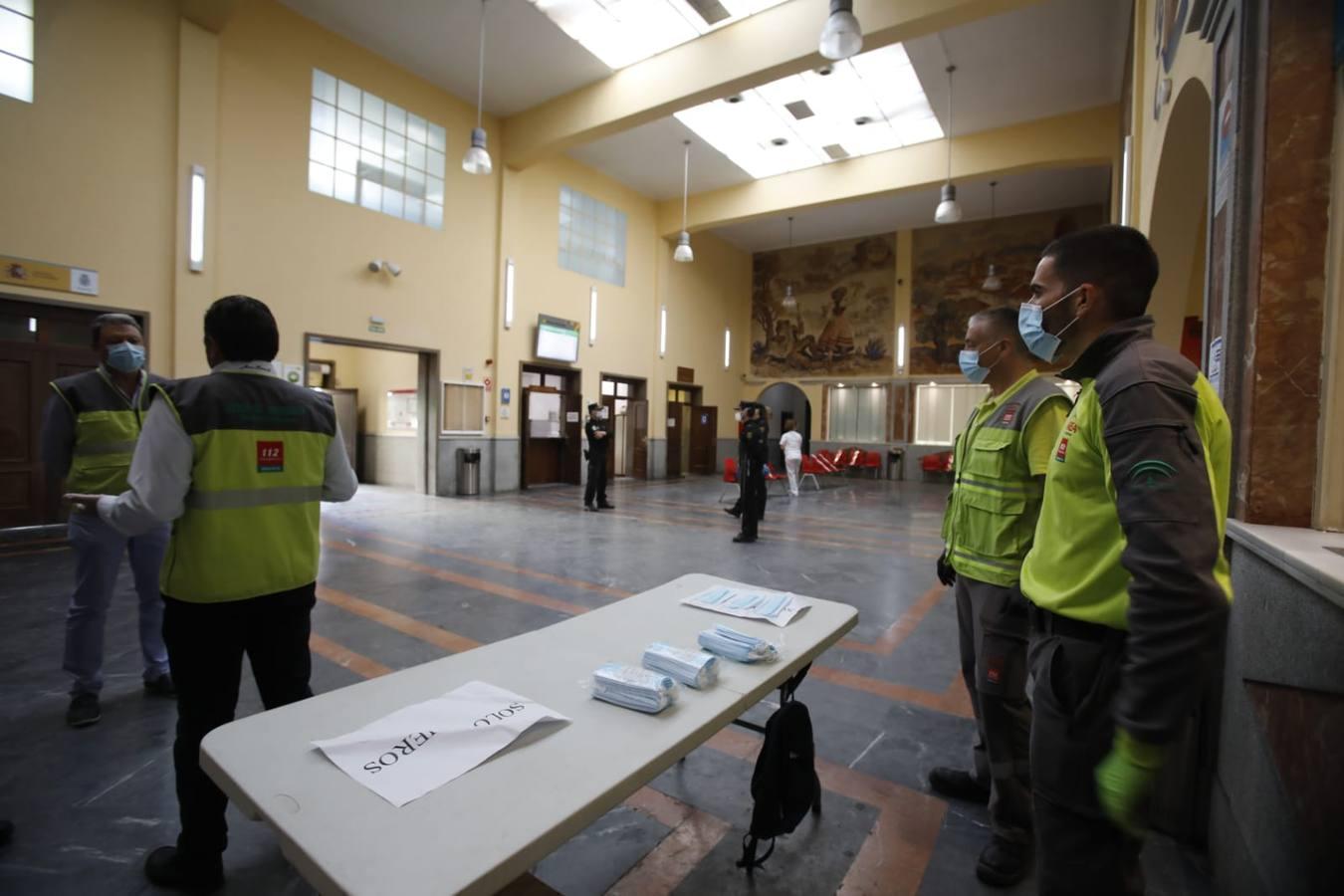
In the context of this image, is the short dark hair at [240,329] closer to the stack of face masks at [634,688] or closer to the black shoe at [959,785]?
the stack of face masks at [634,688]

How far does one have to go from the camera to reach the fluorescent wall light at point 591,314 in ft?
40.9

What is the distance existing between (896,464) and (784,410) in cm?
434

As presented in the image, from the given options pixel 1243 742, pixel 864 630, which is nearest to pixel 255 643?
pixel 1243 742

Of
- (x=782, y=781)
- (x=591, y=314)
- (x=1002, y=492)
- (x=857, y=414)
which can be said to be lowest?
(x=782, y=781)

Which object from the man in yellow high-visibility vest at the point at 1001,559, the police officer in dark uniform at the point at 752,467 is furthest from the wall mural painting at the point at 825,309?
the man in yellow high-visibility vest at the point at 1001,559

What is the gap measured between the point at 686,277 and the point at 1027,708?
14.6m

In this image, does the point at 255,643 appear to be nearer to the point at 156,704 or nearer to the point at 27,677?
the point at 156,704

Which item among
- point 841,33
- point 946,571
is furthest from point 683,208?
point 946,571

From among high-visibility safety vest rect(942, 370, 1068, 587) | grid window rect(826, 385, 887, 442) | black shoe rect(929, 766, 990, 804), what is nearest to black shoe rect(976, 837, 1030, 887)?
black shoe rect(929, 766, 990, 804)

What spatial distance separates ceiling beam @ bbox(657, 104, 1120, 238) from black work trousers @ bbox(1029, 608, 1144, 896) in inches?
425

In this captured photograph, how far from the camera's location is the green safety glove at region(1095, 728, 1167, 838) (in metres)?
0.97

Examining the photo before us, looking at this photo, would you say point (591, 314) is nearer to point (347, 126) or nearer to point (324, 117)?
point (347, 126)

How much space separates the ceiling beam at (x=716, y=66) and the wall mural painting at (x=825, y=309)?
8483 millimetres

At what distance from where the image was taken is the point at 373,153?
888 centimetres
